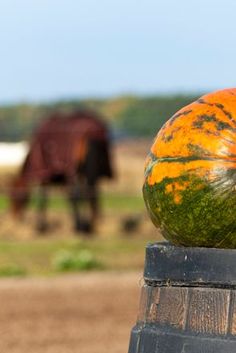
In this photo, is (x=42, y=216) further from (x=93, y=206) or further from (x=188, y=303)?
(x=188, y=303)

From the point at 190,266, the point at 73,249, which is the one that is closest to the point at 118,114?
the point at 73,249

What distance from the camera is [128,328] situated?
9445 mm

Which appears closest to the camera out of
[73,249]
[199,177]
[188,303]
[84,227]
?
[188,303]

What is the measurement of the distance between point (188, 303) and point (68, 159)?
57.6 ft

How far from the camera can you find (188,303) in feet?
13.5

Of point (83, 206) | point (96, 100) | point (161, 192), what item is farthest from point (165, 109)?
point (161, 192)

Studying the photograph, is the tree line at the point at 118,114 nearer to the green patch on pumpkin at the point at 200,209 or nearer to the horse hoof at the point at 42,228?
the horse hoof at the point at 42,228

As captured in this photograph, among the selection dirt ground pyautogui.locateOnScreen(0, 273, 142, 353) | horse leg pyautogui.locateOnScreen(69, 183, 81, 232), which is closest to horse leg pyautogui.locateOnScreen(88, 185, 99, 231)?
horse leg pyautogui.locateOnScreen(69, 183, 81, 232)

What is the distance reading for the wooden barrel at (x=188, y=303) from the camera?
13.2ft

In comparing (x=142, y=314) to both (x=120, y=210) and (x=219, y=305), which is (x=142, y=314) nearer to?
(x=219, y=305)

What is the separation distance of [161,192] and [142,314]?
50 centimetres

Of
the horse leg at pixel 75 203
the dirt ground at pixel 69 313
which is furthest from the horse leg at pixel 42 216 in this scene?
the dirt ground at pixel 69 313

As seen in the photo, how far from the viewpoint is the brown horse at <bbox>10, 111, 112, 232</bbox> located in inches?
845

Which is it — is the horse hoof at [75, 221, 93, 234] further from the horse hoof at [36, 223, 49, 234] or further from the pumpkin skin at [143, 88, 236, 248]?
the pumpkin skin at [143, 88, 236, 248]
